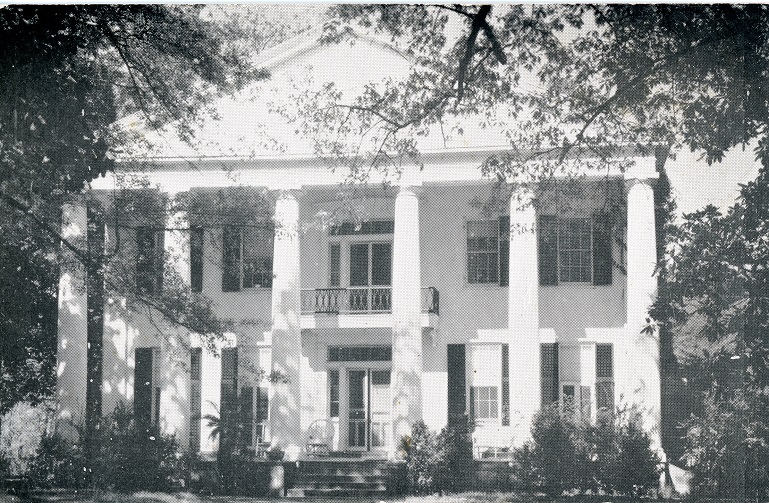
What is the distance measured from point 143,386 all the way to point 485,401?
13.1 feet

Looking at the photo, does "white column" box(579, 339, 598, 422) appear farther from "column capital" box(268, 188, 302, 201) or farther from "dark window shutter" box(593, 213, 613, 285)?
"column capital" box(268, 188, 302, 201)

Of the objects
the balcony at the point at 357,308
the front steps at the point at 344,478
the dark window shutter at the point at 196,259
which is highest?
the dark window shutter at the point at 196,259

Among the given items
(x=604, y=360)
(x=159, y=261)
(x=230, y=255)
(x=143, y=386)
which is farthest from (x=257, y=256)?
(x=604, y=360)

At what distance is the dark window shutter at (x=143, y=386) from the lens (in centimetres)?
1270

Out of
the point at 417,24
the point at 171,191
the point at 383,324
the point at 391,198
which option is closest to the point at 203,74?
the point at 171,191

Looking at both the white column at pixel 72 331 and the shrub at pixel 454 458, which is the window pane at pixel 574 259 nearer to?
the shrub at pixel 454 458

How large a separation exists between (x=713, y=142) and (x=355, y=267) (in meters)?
5.14

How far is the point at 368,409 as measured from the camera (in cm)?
1462

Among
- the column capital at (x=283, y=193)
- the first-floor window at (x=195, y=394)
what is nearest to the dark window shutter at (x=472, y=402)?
the first-floor window at (x=195, y=394)

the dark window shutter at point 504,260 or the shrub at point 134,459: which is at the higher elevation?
the dark window shutter at point 504,260

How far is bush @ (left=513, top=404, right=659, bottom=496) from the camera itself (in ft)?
38.7

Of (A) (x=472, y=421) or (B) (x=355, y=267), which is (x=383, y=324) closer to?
(B) (x=355, y=267)

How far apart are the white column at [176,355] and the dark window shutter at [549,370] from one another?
4.16 meters

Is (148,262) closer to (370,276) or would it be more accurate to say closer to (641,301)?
(370,276)
